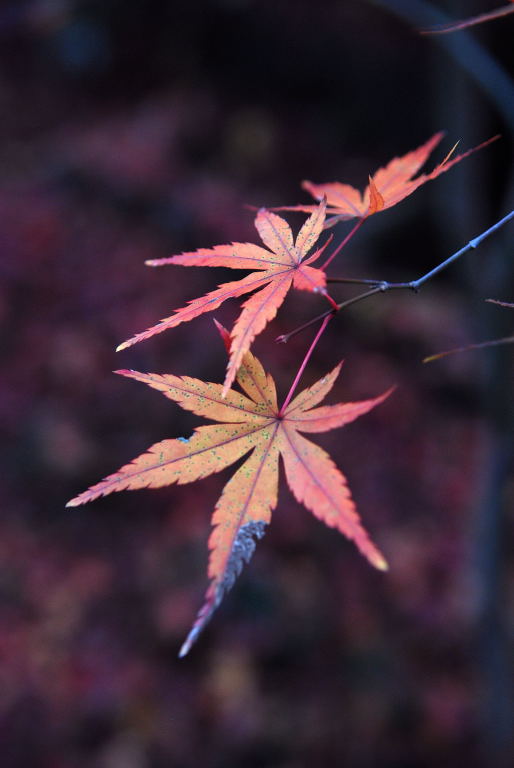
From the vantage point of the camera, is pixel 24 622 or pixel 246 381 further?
pixel 24 622

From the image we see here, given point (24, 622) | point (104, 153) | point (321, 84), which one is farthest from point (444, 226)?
point (321, 84)

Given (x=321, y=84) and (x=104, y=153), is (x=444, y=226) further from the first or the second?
(x=321, y=84)

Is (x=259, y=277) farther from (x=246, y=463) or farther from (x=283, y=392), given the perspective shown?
(x=283, y=392)

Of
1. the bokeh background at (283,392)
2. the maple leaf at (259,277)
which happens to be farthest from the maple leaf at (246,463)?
the bokeh background at (283,392)

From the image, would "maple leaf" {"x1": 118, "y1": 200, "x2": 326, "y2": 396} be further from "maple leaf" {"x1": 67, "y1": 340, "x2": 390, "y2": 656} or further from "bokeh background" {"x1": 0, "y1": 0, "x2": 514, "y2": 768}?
"bokeh background" {"x1": 0, "y1": 0, "x2": 514, "y2": 768}

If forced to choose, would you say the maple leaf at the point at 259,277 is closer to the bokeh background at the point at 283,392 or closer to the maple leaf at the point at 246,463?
the maple leaf at the point at 246,463
